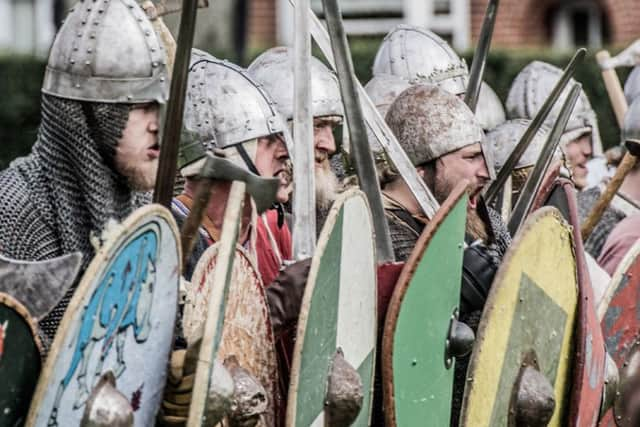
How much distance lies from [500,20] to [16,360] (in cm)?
1432

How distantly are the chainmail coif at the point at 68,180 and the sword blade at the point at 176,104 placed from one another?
28 centimetres

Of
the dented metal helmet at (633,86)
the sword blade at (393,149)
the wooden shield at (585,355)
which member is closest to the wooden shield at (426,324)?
the sword blade at (393,149)

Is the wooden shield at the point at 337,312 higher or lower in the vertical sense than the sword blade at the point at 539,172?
lower

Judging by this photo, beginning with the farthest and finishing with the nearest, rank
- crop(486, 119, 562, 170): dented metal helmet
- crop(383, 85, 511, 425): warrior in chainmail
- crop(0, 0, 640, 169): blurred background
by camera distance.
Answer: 1. crop(0, 0, 640, 169): blurred background
2. crop(486, 119, 562, 170): dented metal helmet
3. crop(383, 85, 511, 425): warrior in chainmail

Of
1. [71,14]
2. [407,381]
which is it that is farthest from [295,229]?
[71,14]

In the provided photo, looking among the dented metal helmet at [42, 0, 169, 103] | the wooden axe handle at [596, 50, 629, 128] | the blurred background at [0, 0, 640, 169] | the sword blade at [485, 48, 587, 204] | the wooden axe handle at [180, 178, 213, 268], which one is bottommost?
the wooden axe handle at [180, 178, 213, 268]

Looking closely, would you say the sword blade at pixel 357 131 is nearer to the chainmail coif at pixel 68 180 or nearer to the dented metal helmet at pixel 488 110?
the chainmail coif at pixel 68 180

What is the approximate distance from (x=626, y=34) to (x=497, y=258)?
1199cm

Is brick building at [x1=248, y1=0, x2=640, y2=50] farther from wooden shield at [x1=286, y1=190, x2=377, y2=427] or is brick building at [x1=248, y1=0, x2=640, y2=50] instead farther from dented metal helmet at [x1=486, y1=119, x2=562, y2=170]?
wooden shield at [x1=286, y1=190, x2=377, y2=427]

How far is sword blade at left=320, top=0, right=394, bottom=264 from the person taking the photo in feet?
17.6

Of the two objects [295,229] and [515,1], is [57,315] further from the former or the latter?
[515,1]

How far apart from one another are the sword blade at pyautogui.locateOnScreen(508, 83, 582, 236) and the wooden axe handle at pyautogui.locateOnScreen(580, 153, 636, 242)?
56 centimetres

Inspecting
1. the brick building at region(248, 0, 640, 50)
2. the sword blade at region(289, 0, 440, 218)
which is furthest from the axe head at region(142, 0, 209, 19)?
the brick building at region(248, 0, 640, 50)

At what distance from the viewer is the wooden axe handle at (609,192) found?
7.31 meters
